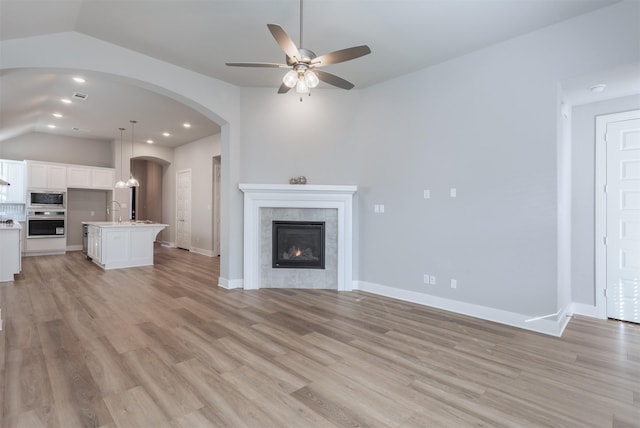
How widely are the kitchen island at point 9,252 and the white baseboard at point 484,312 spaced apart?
5.98 metres

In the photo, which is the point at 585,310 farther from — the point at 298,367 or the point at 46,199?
the point at 46,199

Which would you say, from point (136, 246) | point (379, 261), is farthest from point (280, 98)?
point (136, 246)

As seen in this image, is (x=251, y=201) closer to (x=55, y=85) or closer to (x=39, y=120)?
(x=55, y=85)

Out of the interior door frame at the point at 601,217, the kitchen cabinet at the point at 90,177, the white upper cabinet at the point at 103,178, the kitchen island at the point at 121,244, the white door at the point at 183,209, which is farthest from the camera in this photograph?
the white door at the point at 183,209

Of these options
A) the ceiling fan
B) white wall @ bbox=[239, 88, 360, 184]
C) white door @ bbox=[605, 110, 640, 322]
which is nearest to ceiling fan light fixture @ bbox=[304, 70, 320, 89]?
the ceiling fan

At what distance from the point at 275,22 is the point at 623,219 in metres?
4.63

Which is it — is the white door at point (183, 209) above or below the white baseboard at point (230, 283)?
above

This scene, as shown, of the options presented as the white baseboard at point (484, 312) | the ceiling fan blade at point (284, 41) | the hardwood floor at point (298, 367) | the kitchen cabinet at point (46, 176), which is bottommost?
the hardwood floor at point (298, 367)

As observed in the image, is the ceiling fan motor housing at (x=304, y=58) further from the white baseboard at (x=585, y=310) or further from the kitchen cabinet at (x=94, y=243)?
the kitchen cabinet at (x=94, y=243)

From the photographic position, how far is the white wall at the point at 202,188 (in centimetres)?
820

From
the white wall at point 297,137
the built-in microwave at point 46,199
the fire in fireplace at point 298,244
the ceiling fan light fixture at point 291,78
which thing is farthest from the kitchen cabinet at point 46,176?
the ceiling fan light fixture at point 291,78

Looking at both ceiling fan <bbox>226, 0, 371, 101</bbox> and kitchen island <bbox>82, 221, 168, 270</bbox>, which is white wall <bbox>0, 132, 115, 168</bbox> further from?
ceiling fan <bbox>226, 0, 371, 101</bbox>

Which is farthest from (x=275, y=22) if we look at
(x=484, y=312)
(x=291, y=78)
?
(x=484, y=312)

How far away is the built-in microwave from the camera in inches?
294
